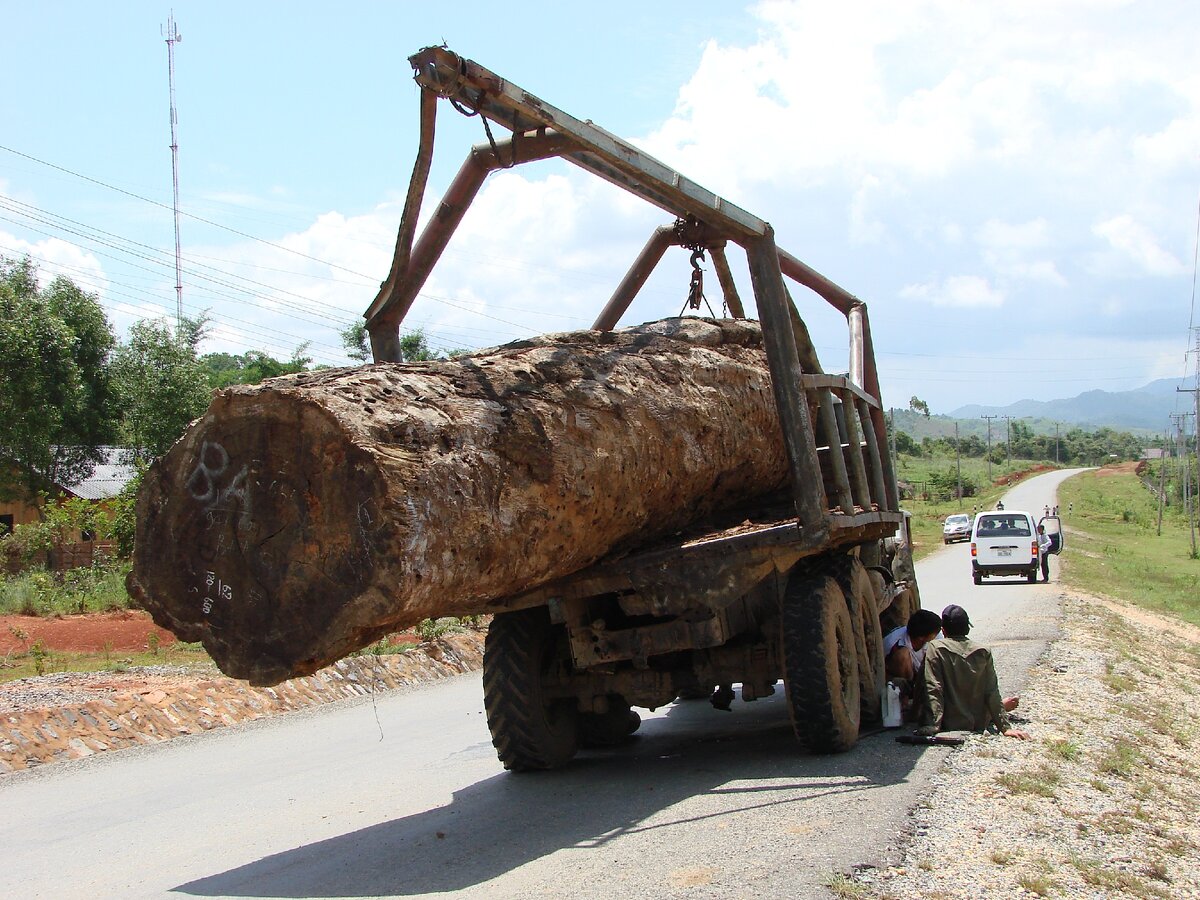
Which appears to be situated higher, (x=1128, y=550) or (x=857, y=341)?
(x=857, y=341)

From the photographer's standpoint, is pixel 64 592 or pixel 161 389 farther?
pixel 161 389

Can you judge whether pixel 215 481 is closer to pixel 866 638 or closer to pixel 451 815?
pixel 451 815

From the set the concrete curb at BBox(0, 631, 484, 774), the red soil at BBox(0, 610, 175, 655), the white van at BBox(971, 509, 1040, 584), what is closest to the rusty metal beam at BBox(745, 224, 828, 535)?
the concrete curb at BBox(0, 631, 484, 774)

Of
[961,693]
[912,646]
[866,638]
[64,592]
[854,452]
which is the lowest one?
[961,693]

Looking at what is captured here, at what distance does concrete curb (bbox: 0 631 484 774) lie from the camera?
9.16 meters

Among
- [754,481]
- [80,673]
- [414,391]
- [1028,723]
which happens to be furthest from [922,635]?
[80,673]

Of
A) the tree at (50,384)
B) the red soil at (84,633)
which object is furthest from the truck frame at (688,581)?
the tree at (50,384)

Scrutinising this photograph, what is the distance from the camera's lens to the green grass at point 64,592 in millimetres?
18281

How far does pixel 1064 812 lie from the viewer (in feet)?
18.3

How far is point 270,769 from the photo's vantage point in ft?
27.1

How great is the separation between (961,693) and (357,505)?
462cm

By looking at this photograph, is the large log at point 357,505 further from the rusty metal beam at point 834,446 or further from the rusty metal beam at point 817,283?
the rusty metal beam at point 817,283

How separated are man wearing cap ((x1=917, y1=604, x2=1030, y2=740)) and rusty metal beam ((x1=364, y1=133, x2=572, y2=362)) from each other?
Answer: 404cm

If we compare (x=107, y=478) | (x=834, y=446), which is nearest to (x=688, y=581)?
(x=834, y=446)
